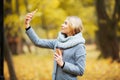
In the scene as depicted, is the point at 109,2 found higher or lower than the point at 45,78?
higher

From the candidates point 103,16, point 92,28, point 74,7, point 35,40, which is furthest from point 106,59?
point 35,40

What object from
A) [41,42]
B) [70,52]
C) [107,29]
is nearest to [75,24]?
[70,52]

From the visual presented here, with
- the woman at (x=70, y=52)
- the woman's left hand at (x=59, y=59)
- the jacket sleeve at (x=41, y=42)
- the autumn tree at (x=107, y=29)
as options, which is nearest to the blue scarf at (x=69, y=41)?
the woman at (x=70, y=52)

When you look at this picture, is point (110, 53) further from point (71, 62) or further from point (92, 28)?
point (71, 62)

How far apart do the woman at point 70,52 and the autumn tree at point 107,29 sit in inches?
343

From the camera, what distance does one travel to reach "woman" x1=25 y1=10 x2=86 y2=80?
4.13 m

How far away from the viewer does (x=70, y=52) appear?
420 cm

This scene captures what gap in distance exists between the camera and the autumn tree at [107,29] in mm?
13258

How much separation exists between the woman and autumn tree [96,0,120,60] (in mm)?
8700

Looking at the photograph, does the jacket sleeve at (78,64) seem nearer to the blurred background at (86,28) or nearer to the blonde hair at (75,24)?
the blonde hair at (75,24)

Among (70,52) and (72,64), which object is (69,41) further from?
(72,64)

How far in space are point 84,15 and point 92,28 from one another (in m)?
1.76

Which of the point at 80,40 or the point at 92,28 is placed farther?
the point at 92,28

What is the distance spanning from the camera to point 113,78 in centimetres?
874
